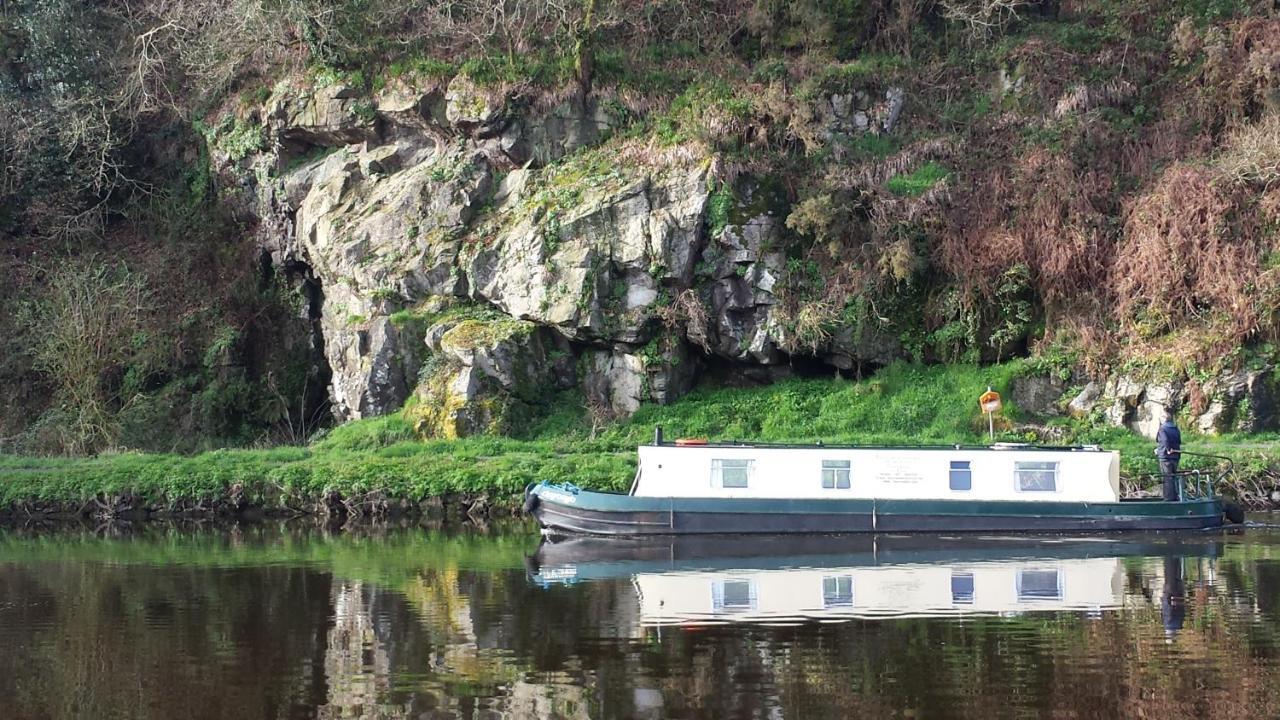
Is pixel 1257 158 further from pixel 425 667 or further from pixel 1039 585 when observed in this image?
pixel 425 667

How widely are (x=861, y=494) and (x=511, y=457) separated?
25.4 ft

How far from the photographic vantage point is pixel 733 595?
17719 mm

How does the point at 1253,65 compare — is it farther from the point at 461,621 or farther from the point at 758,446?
the point at 461,621

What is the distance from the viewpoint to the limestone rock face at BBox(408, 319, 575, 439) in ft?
101

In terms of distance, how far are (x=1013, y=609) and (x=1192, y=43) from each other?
2295 centimetres

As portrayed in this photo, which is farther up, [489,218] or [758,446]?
[489,218]

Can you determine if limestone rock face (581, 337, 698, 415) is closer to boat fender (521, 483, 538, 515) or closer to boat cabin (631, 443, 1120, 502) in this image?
boat fender (521, 483, 538, 515)

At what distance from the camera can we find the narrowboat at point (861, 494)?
2331cm

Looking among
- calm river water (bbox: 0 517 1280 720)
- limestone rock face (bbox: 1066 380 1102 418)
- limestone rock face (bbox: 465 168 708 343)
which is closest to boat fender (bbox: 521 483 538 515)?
calm river water (bbox: 0 517 1280 720)

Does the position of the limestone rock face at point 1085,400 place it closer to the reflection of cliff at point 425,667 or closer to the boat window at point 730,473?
the boat window at point 730,473

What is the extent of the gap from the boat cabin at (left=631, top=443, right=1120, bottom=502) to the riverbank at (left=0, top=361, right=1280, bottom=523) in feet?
9.13

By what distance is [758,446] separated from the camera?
24.0 m

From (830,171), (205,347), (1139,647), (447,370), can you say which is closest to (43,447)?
(205,347)

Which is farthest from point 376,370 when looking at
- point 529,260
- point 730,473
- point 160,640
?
point 160,640
